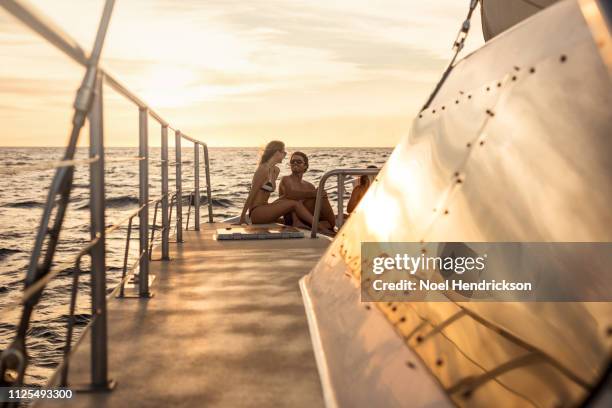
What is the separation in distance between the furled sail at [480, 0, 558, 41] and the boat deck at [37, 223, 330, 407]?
2.01m

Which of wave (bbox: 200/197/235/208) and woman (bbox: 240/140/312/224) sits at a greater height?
woman (bbox: 240/140/312/224)

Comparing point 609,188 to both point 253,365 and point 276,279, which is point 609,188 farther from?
point 276,279

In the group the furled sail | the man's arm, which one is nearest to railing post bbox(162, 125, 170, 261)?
the furled sail

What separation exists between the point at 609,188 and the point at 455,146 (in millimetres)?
901

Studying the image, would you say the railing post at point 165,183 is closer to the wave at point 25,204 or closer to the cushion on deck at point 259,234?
the cushion on deck at point 259,234

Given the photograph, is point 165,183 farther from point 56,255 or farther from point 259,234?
point 56,255

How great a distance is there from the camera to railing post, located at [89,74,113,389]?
8.26 ft

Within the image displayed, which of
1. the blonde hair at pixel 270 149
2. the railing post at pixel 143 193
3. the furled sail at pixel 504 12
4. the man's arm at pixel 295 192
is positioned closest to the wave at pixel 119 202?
the blonde hair at pixel 270 149

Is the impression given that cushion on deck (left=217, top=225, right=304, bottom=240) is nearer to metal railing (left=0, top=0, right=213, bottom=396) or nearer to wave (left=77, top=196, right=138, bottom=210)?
metal railing (left=0, top=0, right=213, bottom=396)

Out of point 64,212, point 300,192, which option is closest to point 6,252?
point 300,192

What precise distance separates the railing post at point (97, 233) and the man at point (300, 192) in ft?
20.0

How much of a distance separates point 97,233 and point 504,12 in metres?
2.74

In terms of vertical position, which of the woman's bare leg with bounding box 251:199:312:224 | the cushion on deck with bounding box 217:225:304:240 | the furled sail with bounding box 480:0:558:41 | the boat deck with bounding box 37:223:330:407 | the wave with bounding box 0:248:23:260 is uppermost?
the furled sail with bounding box 480:0:558:41

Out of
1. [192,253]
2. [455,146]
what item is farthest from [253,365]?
[192,253]
